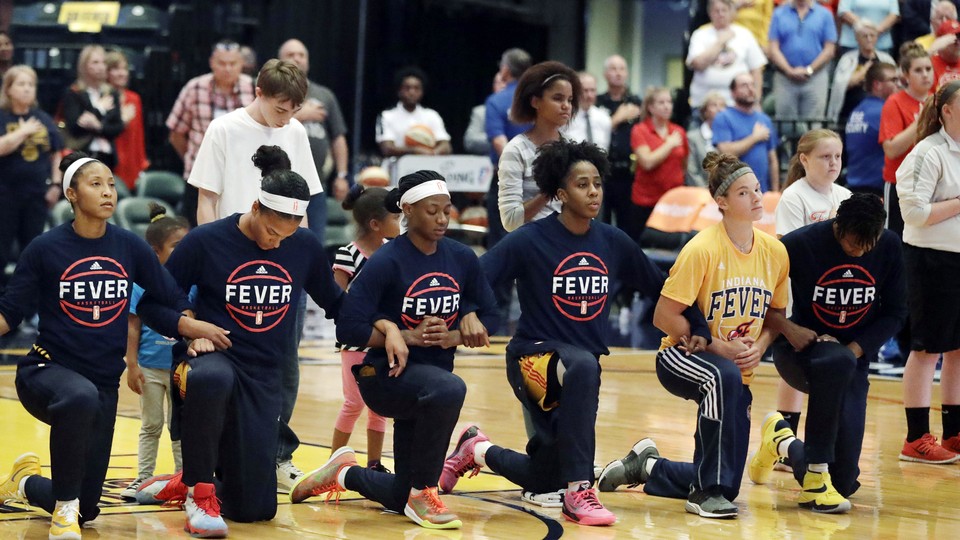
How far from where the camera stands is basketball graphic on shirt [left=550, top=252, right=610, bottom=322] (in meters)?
6.16

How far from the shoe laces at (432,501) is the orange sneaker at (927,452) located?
270 centimetres

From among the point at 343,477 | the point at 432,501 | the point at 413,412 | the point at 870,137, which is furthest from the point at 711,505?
the point at 870,137

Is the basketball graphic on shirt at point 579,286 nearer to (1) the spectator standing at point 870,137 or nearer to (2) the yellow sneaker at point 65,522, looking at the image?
(2) the yellow sneaker at point 65,522

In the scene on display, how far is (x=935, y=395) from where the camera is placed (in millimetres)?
9523

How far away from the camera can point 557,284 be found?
6.16m

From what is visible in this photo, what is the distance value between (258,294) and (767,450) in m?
2.33

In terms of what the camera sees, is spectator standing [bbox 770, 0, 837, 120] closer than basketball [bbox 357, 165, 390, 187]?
No

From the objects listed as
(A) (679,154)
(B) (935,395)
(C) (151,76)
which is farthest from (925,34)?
(C) (151,76)

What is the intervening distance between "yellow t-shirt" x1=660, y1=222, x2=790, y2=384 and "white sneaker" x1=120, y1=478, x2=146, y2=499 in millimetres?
2158

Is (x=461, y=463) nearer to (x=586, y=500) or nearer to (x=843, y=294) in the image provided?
(x=586, y=500)

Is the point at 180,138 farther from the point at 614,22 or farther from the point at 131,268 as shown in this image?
the point at 614,22

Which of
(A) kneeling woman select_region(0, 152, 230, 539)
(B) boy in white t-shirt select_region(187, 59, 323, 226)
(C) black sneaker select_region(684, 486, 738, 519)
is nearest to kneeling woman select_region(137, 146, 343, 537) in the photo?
(A) kneeling woman select_region(0, 152, 230, 539)

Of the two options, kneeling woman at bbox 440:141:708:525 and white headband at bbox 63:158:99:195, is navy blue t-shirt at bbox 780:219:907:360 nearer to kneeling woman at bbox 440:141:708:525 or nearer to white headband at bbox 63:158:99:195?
kneeling woman at bbox 440:141:708:525

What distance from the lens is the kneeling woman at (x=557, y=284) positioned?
6.12m
